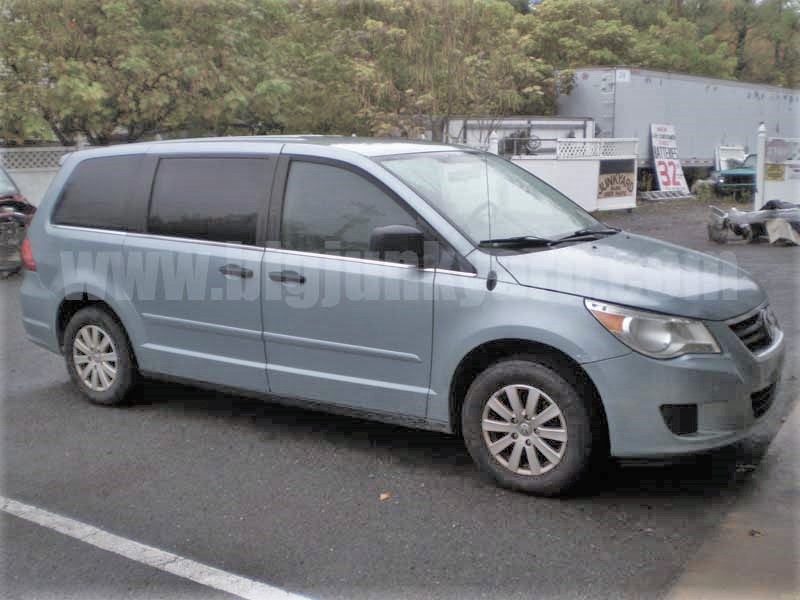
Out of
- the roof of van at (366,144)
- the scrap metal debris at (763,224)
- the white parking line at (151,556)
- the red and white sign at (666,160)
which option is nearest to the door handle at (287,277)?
the roof of van at (366,144)

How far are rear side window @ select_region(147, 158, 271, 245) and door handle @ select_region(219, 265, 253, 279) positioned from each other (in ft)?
0.55

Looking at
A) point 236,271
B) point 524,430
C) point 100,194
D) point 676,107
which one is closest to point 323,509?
point 524,430

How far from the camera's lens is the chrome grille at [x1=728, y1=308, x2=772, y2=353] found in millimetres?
4434

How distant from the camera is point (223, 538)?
13.7 ft

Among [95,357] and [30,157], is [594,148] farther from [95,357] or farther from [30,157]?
[95,357]

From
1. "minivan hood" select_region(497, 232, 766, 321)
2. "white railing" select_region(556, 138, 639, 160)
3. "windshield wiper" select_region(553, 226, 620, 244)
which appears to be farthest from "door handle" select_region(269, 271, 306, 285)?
"white railing" select_region(556, 138, 639, 160)

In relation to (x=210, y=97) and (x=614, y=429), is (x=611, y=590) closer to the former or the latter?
(x=614, y=429)

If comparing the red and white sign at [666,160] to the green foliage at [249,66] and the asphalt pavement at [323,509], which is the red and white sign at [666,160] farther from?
the asphalt pavement at [323,509]

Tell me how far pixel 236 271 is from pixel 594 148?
597 inches

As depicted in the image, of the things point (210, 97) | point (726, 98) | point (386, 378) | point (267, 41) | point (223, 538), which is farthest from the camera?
point (726, 98)

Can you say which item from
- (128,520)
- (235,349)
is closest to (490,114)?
(235,349)

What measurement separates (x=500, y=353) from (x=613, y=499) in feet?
3.05

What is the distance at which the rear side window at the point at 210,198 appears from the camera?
17.9ft

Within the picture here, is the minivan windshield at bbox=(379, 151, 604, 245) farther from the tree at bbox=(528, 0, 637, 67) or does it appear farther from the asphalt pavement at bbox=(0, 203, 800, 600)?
the tree at bbox=(528, 0, 637, 67)
